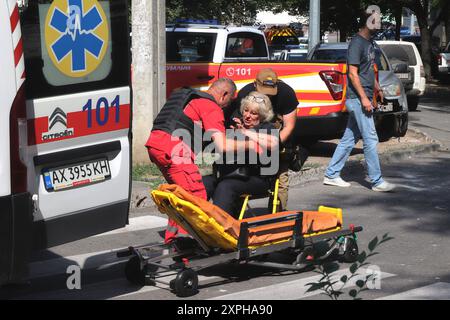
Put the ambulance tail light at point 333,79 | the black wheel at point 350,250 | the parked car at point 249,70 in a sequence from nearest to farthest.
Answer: the black wheel at point 350,250
the ambulance tail light at point 333,79
the parked car at point 249,70

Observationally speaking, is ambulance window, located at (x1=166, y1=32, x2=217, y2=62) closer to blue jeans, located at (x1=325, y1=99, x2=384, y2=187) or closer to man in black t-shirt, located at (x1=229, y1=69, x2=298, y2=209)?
blue jeans, located at (x1=325, y1=99, x2=384, y2=187)

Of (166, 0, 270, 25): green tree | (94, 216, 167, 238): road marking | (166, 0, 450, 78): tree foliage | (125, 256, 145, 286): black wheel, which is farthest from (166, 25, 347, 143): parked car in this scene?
(166, 0, 450, 78): tree foliage

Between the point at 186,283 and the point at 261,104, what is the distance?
63.6 inches

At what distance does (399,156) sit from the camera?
43.1 ft

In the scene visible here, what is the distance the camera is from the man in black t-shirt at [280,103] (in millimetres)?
7652

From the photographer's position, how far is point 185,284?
6.22m

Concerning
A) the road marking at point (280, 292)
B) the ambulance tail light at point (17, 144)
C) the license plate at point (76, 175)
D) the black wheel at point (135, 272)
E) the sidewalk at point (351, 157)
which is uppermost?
the ambulance tail light at point (17, 144)

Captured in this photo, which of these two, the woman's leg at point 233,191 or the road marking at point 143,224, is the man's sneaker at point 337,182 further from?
Result: the woman's leg at point 233,191

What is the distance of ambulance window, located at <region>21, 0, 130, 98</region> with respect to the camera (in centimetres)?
529

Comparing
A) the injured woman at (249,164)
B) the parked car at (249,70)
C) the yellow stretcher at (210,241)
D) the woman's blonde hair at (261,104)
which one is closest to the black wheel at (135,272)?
the yellow stretcher at (210,241)

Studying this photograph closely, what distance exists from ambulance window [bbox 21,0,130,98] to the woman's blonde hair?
1.34m

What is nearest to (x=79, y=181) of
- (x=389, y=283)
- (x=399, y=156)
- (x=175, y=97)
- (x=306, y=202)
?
(x=175, y=97)

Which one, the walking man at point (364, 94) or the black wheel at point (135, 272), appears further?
the walking man at point (364, 94)

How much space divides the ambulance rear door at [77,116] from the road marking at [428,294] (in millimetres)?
1930
